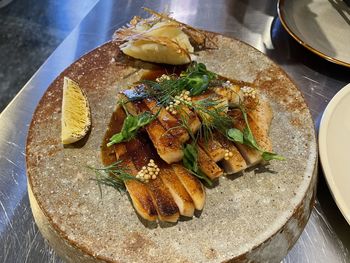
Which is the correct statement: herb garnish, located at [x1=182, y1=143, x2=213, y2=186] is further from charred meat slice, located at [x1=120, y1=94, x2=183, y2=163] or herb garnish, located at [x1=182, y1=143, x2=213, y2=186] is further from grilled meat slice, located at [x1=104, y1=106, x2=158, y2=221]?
grilled meat slice, located at [x1=104, y1=106, x2=158, y2=221]

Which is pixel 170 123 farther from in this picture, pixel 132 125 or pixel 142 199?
pixel 142 199

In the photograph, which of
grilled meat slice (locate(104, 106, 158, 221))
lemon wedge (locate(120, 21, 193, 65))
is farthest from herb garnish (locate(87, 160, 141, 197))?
lemon wedge (locate(120, 21, 193, 65))

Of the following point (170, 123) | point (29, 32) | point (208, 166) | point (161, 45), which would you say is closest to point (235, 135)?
point (208, 166)

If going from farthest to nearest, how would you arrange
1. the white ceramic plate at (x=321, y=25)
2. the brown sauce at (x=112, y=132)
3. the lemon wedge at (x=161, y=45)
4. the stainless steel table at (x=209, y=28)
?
1. the white ceramic plate at (x=321, y=25)
2. the lemon wedge at (x=161, y=45)
3. the stainless steel table at (x=209, y=28)
4. the brown sauce at (x=112, y=132)

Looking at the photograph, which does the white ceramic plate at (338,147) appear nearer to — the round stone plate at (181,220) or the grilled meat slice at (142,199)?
the round stone plate at (181,220)

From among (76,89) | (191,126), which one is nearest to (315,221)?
(191,126)

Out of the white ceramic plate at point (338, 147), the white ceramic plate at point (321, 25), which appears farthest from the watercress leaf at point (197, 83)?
the white ceramic plate at point (321, 25)

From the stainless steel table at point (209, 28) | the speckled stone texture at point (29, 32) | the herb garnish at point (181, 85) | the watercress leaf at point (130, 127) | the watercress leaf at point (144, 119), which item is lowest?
the speckled stone texture at point (29, 32)
